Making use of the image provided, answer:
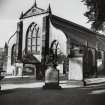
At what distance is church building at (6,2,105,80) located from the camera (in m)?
1.75

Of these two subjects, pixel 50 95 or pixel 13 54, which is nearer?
pixel 50 95

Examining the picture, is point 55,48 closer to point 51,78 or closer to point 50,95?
point 51,78

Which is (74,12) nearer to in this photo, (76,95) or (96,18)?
(96,18)

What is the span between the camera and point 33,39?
186cm

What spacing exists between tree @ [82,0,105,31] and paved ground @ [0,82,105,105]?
0.62 m

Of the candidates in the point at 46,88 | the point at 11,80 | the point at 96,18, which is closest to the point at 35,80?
the point at 46,88

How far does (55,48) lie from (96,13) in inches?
23.5

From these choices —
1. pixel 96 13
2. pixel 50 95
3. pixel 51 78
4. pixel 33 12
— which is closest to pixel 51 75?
pixel 51 78

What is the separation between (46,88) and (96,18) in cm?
92

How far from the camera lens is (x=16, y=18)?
1.80 meters

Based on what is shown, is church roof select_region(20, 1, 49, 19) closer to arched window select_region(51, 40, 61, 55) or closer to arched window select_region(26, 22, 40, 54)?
arched window select_region(26, 22, 40, 54)

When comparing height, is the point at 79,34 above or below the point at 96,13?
below

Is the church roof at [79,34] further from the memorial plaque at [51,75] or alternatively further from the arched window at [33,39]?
the memorial plaque at [51,75]

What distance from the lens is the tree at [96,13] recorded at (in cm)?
177
